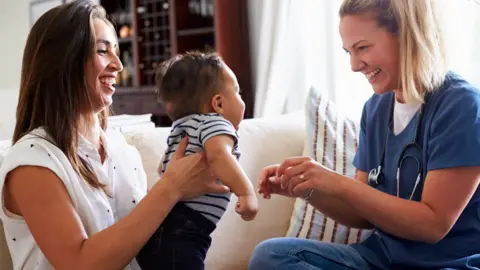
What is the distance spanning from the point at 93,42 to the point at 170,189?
1.25 ft

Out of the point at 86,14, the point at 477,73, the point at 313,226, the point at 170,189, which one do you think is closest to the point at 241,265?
the point at 313,226

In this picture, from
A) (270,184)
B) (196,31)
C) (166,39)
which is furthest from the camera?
(166,39)

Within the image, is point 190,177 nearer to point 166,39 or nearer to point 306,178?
point 306,178

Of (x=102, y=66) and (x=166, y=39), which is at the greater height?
(x=102, y=66)

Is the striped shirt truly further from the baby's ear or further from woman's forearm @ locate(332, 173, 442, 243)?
woman's forearm @ locate(332, 173, 442, 243)


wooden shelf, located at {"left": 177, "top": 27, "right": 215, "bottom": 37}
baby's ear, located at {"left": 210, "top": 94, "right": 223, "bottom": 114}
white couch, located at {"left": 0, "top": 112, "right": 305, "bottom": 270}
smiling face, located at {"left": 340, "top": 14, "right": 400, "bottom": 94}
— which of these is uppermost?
smiling face, located at {"left": 340, "top": 14, "right": 400, "bottom": 94}

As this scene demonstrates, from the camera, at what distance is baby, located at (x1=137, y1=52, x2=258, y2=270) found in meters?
1.36

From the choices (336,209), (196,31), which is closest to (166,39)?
(196,31)

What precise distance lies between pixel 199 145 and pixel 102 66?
29 centimetres

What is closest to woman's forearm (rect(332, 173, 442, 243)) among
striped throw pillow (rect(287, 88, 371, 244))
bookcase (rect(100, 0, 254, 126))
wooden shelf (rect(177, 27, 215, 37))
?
striped throw pillow (rect(287, 88, 371, 244))

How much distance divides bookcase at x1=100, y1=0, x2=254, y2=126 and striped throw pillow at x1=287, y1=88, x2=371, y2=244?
1.39 meters

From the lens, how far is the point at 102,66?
141cm

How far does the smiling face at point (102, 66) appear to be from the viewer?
4.59ft

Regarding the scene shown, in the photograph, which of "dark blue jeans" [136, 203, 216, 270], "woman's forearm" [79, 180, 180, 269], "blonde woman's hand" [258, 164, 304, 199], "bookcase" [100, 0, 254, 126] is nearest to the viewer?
"woman's forearm" [79, 180, 180, 269]
